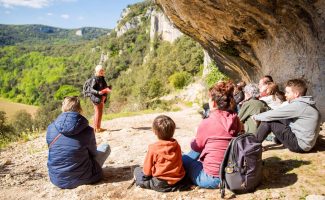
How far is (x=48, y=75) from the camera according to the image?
138875mm

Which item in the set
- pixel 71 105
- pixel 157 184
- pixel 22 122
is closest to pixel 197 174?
pixel 157 184

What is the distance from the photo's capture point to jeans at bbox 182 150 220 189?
4.61 m

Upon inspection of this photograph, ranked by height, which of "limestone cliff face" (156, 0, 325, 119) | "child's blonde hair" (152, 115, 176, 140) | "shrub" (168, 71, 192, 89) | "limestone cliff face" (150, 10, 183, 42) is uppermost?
"limestone cliff face" (150, 10, 183, 42)

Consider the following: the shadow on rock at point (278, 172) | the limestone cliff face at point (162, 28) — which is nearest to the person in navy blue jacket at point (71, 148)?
the shadow on rock at point (278, 172)

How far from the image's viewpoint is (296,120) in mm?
5242

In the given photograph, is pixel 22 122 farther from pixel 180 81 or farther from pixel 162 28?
pixel 162 28

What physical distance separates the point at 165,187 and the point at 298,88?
8.85ft

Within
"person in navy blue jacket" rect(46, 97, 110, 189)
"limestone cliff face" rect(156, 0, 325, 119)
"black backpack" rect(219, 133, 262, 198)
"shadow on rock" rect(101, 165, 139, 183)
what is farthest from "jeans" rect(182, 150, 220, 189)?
"limestone cliff face" rect(156, 0, 325, 119)

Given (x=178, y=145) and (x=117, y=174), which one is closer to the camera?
(x=178, y=145)

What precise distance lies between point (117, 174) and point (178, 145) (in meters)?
1.81

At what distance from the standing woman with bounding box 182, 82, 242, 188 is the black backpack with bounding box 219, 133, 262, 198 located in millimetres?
172

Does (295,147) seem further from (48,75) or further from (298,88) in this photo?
(48,75)

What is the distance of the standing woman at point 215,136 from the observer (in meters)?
4.48

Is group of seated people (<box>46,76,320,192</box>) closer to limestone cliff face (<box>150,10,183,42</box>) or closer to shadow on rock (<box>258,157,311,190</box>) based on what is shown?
shadow on rock (<box>258,157,311,190</box>)
